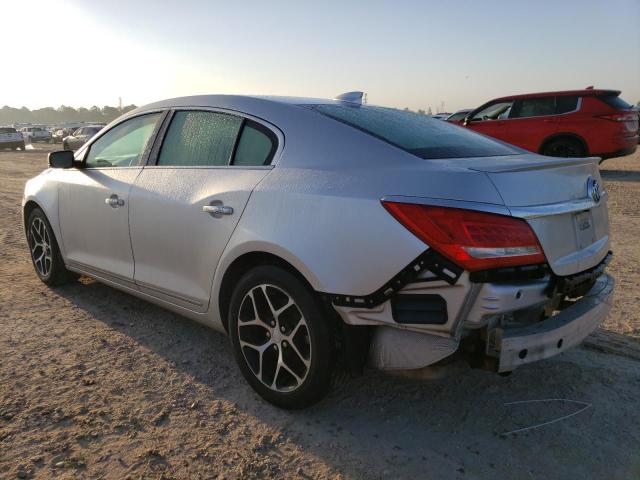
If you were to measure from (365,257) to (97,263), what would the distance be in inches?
95.8

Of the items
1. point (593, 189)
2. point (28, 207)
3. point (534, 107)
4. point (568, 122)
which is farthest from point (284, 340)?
point (534, 107)

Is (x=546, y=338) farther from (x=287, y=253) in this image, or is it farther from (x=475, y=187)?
(x=287, y=253)

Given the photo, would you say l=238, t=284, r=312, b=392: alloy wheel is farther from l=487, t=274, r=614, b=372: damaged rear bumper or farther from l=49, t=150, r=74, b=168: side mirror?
l=49, t=150, r=74, b=168: side mirror

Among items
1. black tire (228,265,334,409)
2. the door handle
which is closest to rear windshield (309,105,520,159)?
black tire (228,265,334,409)

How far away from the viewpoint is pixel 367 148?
2.49 meters

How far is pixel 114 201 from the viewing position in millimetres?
3590

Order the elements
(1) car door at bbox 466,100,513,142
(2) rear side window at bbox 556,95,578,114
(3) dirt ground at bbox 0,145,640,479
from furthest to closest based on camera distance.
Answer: (1) car door at bbox 466,100,513,142
(2) rear side window at bbox 556,95,578,114
(3) dirt ground at bbox 0,145,640,479

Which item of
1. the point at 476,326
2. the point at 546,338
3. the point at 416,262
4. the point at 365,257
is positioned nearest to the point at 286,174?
the point at 365,257

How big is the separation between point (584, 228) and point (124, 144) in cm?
307

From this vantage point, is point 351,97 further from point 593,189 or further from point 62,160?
point 62,160

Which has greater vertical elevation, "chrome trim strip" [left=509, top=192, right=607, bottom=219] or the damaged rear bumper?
"chrome trim strip" [left=509, top=192, right=607, bottom=219]

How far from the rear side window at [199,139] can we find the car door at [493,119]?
10024 millimetres

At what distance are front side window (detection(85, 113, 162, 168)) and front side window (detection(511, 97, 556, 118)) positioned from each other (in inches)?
402

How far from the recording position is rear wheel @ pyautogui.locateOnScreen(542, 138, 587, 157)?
11.4m
